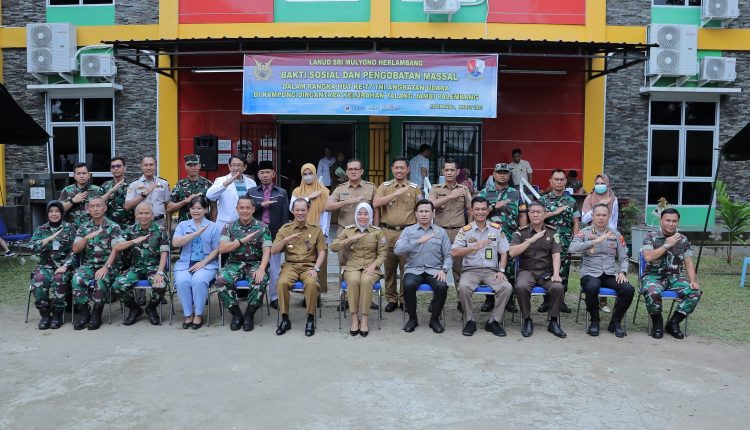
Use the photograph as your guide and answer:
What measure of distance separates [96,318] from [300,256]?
2.10 m

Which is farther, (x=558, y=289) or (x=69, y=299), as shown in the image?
(x=69, y=299)

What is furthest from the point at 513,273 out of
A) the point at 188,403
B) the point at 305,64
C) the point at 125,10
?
the point at 125,10

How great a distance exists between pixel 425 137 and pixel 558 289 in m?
6.07

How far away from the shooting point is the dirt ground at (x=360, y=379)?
4258 mm

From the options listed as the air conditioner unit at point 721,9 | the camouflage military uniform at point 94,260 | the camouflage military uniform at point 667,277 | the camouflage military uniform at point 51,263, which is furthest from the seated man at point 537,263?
the air conditioner unit at point 721,9

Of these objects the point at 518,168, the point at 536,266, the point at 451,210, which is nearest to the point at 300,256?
the point at 451,210

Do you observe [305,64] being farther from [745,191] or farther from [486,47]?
[745,191]

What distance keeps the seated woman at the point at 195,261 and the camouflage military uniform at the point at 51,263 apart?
1.14 m

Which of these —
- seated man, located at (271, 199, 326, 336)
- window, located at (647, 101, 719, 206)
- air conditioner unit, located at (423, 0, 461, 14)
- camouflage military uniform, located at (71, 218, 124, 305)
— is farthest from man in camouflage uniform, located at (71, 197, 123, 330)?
window, located at (647, 101, 719, 206)

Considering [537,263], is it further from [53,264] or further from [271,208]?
[53,264]

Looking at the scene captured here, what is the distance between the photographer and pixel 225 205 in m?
7.50

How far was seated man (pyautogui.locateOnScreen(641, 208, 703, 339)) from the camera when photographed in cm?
633

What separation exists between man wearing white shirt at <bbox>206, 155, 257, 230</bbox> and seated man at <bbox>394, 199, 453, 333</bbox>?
2.04 metres

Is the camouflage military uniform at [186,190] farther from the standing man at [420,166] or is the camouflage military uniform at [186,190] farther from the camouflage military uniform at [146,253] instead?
the standing man at [420,166]
